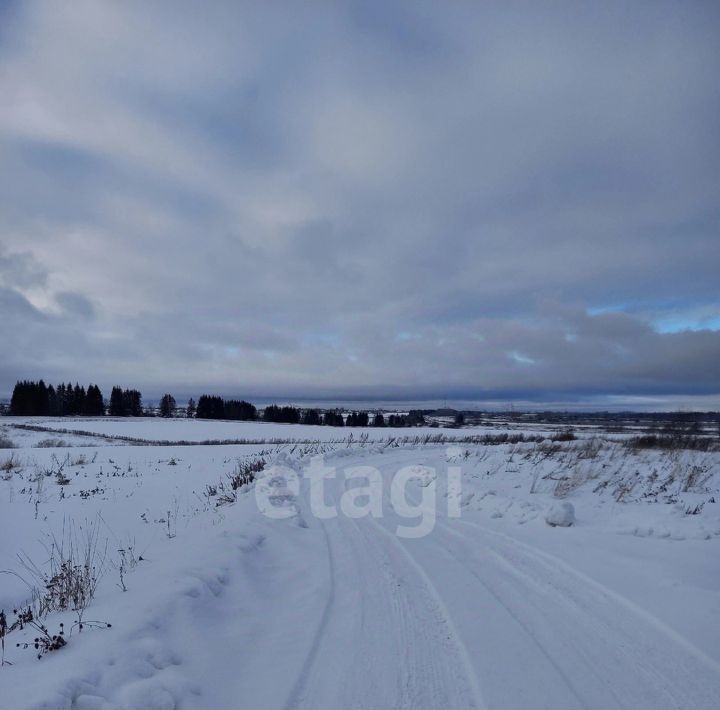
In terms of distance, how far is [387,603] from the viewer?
4355mm

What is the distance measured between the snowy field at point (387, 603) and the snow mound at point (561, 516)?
0.11ft

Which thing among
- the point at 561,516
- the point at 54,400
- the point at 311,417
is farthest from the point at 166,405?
the point at 561,516

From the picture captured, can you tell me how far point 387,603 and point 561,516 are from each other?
13.6ft

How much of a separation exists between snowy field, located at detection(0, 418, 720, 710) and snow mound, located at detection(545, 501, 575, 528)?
3 cm

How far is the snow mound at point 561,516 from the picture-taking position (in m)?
7.12

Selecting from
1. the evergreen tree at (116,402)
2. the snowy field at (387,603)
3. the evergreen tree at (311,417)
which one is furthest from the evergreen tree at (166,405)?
the snowy field at (387,603)

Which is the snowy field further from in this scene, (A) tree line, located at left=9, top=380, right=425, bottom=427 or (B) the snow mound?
(A) tree line, located at left=9, top=380, right=425, bottom=427

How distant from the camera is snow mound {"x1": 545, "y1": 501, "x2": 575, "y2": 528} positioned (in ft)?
23.4

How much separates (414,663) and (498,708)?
0.70m

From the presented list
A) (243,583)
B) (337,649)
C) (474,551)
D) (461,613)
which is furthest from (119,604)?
(474,551)

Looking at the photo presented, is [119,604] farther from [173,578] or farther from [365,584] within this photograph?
[365,584]

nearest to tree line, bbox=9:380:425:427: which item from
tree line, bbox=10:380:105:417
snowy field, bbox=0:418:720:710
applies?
tree line, bbox=10:380:105:417

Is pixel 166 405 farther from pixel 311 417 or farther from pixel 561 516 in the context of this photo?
pixel 561 516

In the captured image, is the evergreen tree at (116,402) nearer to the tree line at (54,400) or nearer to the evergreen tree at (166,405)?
the tree line at (54,400)
